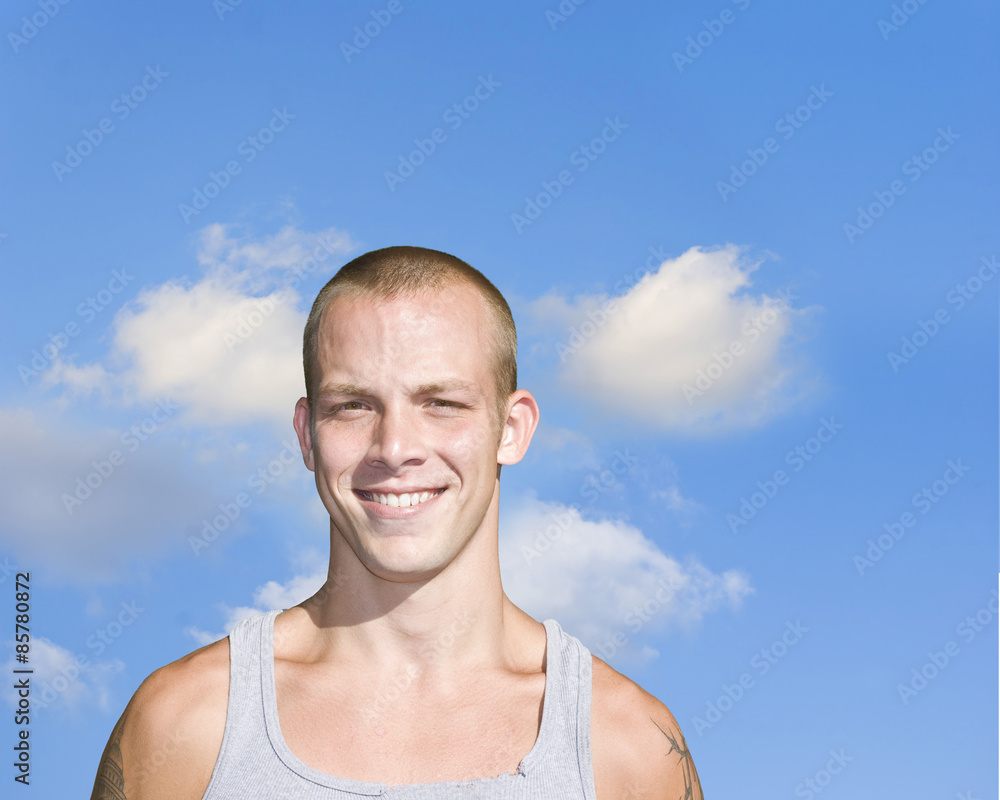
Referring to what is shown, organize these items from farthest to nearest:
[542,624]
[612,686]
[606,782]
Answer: [542,624] → [612,686] → [606,782]

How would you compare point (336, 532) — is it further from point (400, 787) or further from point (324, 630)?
point (400, 787)

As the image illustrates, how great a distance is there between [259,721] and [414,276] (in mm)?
2676

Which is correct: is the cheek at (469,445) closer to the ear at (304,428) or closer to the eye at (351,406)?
the eye at (351,406)

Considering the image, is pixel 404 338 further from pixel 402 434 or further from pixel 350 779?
pixel 350 779

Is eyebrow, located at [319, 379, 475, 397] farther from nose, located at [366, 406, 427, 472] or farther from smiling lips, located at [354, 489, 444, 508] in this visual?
smiling lips, located at [354, 489, 444, 508]

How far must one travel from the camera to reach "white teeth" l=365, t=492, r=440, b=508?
16.1 feet

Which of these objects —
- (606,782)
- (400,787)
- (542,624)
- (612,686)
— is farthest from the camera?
(542,624)

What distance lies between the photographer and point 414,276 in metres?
5.21

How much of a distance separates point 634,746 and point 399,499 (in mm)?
2068

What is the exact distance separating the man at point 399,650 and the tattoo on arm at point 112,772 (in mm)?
13

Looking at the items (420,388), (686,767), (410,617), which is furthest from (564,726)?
(420,388)

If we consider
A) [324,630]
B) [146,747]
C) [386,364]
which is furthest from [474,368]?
[146,747]

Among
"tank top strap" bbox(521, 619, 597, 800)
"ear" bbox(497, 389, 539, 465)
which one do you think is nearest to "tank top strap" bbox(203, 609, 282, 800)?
"tank top strap" bbox(521, 619, 597, 800)

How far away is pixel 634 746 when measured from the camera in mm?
5250
